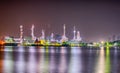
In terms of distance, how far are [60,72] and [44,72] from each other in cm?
152

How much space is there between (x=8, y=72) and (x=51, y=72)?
12.6 feet

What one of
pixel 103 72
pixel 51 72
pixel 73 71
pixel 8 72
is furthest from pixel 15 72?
pixel 103 72

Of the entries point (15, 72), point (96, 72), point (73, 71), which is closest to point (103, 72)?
point (96, 72)

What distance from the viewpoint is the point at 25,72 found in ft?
106

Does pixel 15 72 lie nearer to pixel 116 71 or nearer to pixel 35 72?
pixel 35 72

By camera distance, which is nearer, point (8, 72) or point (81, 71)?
point (8, 72)

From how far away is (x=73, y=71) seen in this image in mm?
34469

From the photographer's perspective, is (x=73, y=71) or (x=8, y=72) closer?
(x=8, y=72)

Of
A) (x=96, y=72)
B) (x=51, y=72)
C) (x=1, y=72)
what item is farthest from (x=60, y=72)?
(x=1, y=72)

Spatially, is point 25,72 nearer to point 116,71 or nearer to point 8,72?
point 8,72

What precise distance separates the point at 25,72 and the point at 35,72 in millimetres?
983

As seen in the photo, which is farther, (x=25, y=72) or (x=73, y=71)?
(x=73, y=71)

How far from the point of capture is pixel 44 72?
33.0 m

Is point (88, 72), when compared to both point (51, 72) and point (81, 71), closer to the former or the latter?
point (81, 71)
